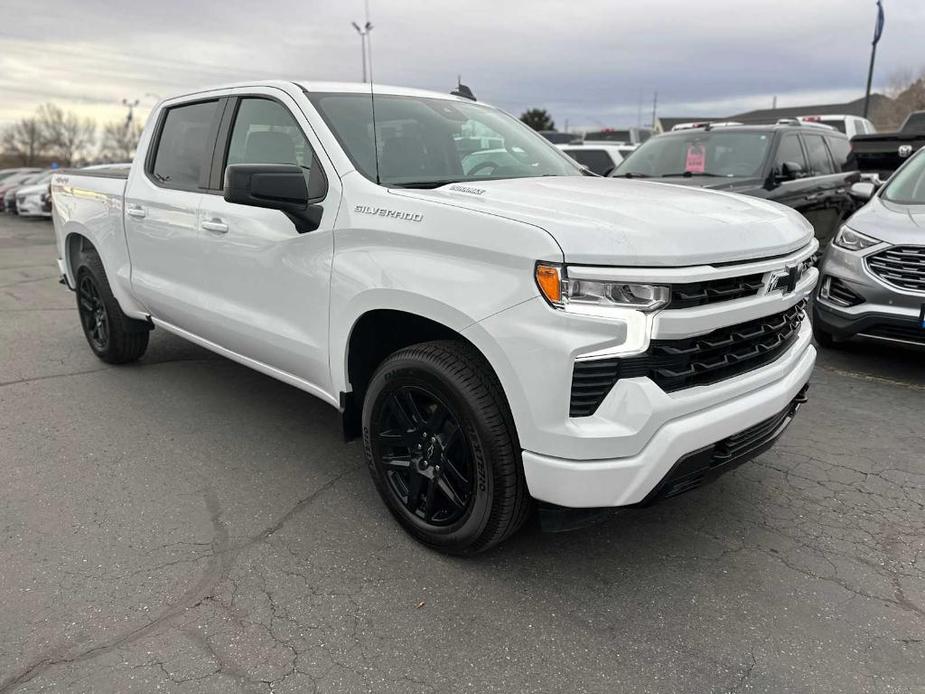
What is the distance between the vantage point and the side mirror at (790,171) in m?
7.03

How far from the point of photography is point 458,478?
2754mm

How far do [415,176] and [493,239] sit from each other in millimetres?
963

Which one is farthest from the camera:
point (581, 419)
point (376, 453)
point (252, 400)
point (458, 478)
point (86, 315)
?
point (86, 315)

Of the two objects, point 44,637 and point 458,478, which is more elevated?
point 458,478

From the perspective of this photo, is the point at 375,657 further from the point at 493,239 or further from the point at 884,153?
the point at 884,153

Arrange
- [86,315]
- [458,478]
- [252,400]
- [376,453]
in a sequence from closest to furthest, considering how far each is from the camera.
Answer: [458,478] < [376,453] < [252,400] < [86,315]

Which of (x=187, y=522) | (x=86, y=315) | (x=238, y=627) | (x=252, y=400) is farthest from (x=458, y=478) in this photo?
(x=86, y=315)

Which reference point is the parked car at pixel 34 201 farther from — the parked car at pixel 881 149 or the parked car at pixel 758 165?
the parked car at pixel 881 149

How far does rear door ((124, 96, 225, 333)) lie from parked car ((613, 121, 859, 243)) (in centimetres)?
447

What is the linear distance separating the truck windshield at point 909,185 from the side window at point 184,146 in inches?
200

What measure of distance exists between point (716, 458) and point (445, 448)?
38.7 inches

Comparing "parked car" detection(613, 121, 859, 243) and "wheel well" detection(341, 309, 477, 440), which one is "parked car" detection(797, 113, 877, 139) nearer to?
"parked car" detection(613, 121, 859, 243)

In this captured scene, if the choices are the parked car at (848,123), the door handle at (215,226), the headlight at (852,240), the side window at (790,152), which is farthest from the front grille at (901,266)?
the parked car at (848,123)

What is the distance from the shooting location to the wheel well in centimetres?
295
